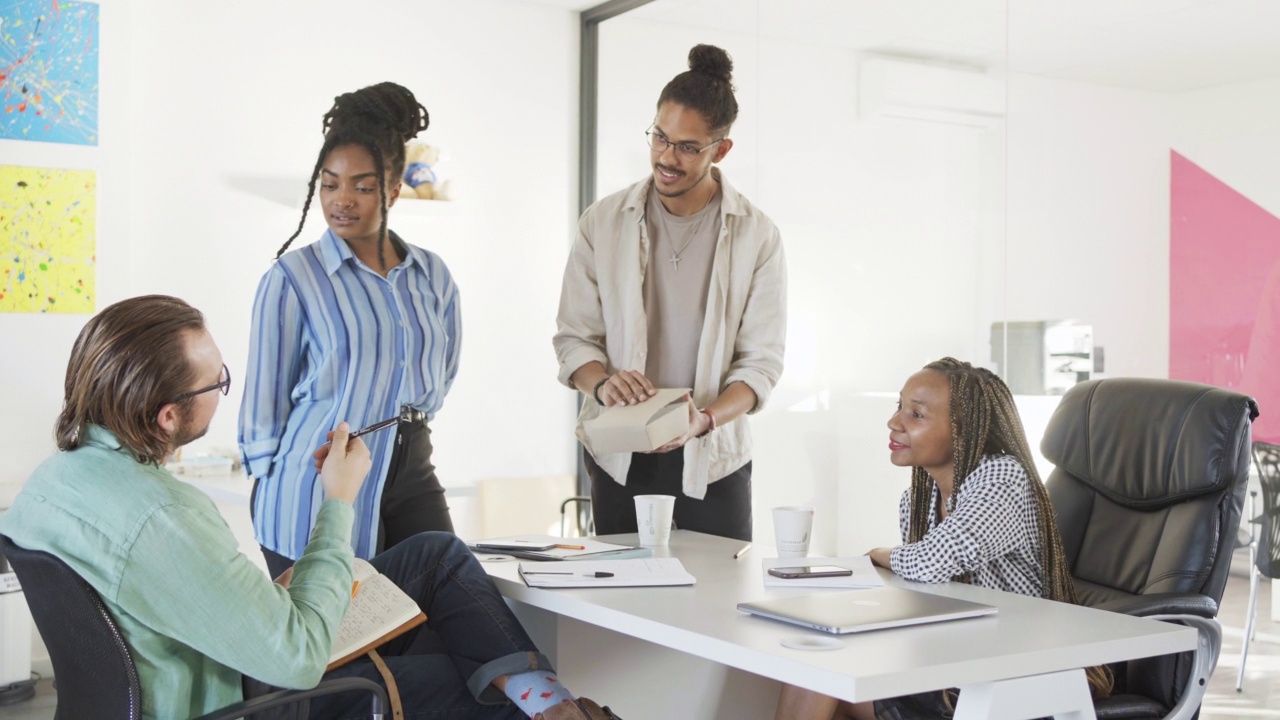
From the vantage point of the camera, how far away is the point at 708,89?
265cm

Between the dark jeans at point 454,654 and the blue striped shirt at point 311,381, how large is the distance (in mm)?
284

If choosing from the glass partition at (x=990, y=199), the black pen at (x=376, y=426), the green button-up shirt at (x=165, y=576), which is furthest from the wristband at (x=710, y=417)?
the glass partition at (x=990, y=199)

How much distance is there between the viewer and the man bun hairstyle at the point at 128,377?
1.60 meters

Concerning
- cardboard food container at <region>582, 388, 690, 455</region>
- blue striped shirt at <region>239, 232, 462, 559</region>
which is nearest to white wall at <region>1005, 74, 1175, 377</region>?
cardboard food container at <region>582, 388, 690, 455</region>

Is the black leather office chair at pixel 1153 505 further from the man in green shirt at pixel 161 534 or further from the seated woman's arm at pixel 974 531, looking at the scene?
the man in green shirt at pixel 161 534

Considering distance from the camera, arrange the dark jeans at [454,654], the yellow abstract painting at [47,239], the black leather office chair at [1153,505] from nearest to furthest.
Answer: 1. the dark jeans at [454,654]
2. the black leather office chair at [1153,505]
3. the yellow abstract painting at [47,239]

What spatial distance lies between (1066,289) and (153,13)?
3138 millimetres

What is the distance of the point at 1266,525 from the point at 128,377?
253 cm

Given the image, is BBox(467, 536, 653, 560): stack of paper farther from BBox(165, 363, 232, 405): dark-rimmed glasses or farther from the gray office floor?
the gray office floor

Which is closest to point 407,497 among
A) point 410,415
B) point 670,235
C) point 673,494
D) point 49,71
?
Result: point 410,415

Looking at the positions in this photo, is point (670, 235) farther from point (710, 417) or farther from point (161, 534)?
point (161, 534)

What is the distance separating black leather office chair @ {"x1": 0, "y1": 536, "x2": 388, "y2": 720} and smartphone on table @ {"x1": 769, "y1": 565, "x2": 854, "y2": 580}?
0.82 m

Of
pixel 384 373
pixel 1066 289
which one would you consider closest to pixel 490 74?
pixel 1066 289

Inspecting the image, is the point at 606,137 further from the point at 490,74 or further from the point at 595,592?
the point at 595,592
